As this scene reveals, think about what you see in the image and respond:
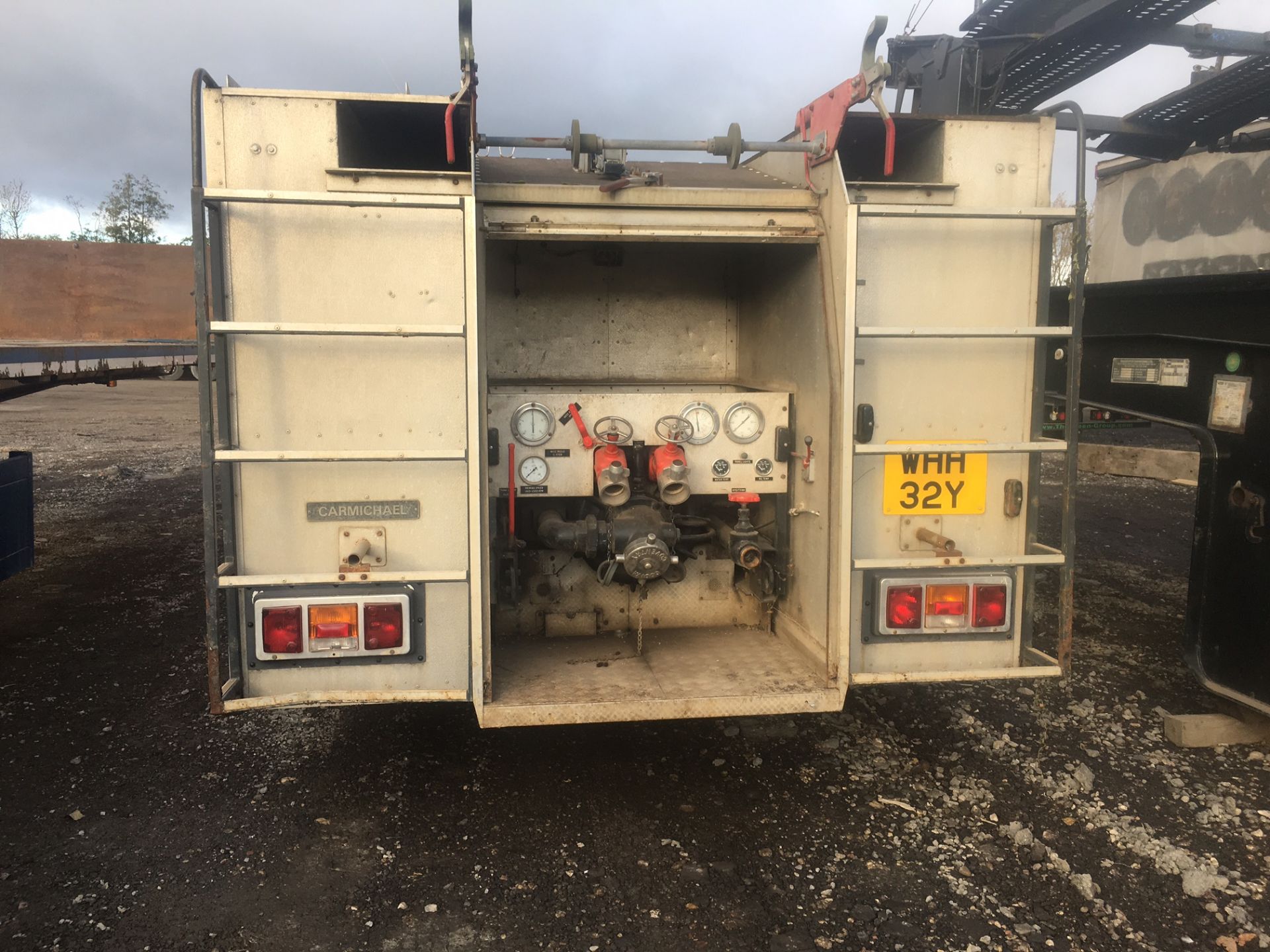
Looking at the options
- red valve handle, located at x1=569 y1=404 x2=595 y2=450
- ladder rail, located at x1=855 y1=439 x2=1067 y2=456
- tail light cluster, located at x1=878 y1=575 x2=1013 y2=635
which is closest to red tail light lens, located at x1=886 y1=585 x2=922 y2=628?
tail light cluster, located at x1=878 y1=575 x2=1013 y2=635

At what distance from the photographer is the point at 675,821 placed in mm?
3424

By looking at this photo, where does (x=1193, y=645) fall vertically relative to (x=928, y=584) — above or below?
below

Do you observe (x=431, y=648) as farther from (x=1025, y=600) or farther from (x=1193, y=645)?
(x=1193, y=645)

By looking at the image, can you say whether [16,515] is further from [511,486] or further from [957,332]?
[957,332]

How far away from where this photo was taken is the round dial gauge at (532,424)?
148 inches

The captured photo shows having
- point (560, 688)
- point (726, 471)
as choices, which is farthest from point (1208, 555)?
point (560, 688)

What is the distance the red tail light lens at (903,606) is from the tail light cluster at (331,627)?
172cm

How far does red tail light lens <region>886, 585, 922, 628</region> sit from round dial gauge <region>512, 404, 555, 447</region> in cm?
150

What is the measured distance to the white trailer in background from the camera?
2934 mm

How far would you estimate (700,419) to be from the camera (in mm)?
3869

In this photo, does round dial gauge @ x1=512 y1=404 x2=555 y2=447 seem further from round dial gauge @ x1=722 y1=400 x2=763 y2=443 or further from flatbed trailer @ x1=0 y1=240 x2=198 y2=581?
flatbed trailer @ x1=0 y1=240 x2=198 y2=581

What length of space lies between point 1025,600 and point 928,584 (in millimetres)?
418

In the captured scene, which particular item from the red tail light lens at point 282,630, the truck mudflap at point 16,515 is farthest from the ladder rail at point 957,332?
the truck mudflap at point 16,515

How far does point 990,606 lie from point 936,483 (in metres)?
0.51
